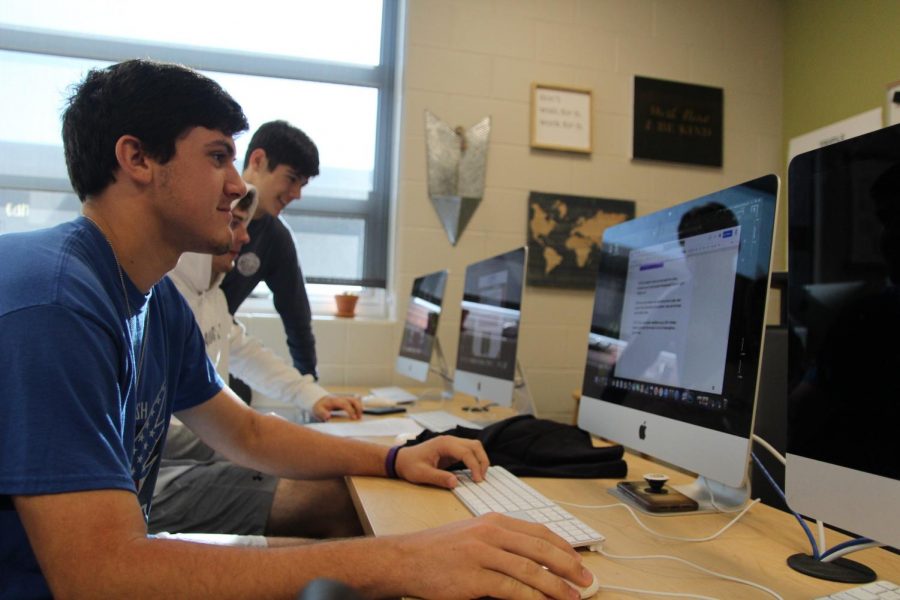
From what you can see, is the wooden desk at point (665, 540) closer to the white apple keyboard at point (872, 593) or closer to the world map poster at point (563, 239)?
the white apple keyboard at point (872, 593)

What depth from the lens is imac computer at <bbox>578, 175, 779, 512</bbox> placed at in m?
0.90

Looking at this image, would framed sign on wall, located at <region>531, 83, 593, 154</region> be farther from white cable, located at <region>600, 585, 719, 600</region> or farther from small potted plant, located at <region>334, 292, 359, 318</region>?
white cable, located at <region>600, 585, 719, 600</region>

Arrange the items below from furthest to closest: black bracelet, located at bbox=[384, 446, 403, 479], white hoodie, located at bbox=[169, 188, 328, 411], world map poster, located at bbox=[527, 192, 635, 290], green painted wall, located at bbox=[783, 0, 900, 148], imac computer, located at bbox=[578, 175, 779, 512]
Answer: world map poster, located at bbox=[527, 192, 635, 290], green painted wall, located at bbox=[783, 0, 900, 148], white hoodie, located at bbox=[169, 188, 328, 411], black bracelet, located at bbox=[384, 446, 403, 479], imac computer, located at bbox=[578, 175, 779, 512]

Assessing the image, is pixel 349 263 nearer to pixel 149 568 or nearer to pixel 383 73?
pixel 383 73

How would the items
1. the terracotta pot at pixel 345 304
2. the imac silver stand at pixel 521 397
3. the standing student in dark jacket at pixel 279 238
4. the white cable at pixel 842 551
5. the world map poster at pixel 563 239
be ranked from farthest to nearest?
the world map poster at pixel 563 239, the terracotta pot at pixel 345 304, the standing student in dark jacket at pixel 279 238, the imac silver stand at pixel 521 397, the white cable at pixel 842 551

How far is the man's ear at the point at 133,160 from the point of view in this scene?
0.96 metres

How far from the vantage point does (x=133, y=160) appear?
3.18ft

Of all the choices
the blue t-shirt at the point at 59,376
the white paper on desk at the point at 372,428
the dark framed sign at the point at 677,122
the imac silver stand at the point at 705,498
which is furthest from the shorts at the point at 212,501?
the dark framed sign at the point at 677,122

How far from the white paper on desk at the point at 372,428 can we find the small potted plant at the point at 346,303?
1138 millimetres

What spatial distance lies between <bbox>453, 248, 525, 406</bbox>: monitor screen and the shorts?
2.19 ft

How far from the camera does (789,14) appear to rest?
3412 mm

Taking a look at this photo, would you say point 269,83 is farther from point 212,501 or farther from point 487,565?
point 487,565

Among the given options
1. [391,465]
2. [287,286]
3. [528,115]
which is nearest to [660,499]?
[391,465]

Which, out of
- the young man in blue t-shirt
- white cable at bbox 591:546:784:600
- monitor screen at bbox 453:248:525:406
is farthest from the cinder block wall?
white cable at bbox 591:546:784:600
